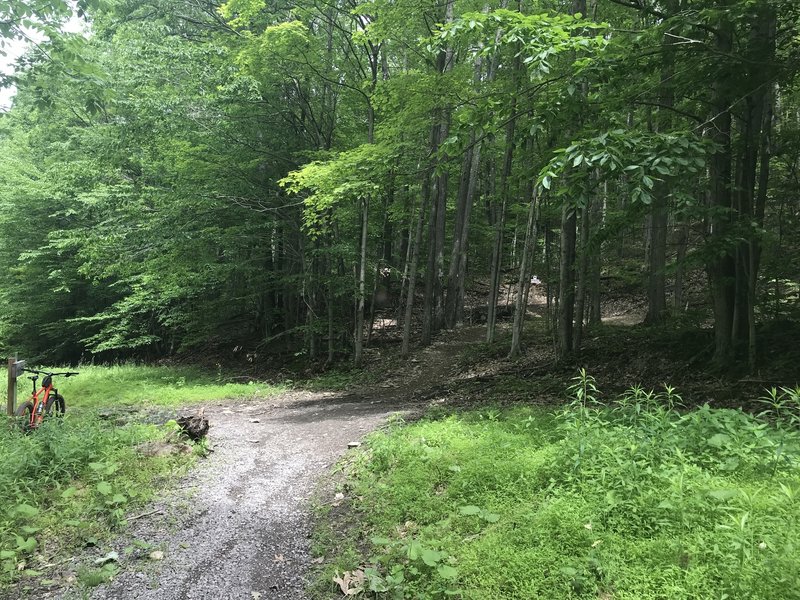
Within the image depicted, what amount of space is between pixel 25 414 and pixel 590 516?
715 cm

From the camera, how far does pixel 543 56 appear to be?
4.40 metres

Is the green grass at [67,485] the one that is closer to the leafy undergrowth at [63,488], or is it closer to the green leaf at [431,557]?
the leafy undergrowth at [63,488]

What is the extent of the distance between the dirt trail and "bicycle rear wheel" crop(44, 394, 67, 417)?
227cm

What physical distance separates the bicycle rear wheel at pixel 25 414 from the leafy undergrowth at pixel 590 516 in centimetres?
474

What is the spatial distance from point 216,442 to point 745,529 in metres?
6.11

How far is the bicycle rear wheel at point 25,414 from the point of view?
6203mm

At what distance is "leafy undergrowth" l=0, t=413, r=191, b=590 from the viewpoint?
3.71 meters

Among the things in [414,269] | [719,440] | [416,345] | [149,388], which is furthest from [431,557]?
[416,345]

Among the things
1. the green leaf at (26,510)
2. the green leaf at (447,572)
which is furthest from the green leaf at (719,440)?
the green leaf at (26,510)

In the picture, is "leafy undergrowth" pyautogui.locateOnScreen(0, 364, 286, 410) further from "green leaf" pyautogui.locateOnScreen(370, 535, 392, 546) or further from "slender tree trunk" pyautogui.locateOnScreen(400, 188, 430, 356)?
"green leaf" pyautogui.locateOnScreen(370, 535, 392, 546)

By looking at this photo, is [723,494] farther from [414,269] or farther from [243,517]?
[414,269]

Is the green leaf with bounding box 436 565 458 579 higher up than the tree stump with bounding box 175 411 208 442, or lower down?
higher up

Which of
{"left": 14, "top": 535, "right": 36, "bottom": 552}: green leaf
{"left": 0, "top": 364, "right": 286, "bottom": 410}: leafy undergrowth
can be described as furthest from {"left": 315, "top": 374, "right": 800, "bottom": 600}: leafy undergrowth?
{"left": 0, "top": 364, "right": 286, "bottom": 410}: leafy undergrowth

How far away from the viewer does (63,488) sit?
4.69m
